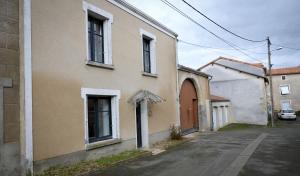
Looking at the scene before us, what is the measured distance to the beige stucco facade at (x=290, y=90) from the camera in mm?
47000

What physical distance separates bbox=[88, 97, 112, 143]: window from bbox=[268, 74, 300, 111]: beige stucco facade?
43.4m

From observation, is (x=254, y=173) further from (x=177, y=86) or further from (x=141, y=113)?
(x=177, y=86)

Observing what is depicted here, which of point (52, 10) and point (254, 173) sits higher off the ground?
point (52, 10)

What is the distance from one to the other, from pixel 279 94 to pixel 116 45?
143ft

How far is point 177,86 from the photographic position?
55.2ft

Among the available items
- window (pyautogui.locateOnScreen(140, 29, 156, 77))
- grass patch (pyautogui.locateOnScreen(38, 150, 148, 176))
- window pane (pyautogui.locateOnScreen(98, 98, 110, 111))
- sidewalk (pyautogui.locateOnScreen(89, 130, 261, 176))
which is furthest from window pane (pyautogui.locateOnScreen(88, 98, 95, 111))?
window (pyautogui.locateOnScreen(140, 29, 156, 77))

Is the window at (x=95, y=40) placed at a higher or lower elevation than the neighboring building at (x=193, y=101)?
higher

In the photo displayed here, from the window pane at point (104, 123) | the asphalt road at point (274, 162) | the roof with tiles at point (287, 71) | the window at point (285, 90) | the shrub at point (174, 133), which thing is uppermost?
the roof with tiles at point (287, 71)

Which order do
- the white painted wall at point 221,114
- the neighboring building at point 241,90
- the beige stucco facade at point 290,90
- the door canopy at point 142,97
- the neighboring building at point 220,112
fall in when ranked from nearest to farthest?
1. the door canopy at point 142,97
2. the neighboring building at point 220,112
3. the white painted wall at point 221,114
4. the neighboring building at point 241,90
5. the beige stucco facade at point 290,90

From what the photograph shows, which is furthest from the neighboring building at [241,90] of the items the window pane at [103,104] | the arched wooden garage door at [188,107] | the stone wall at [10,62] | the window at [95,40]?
the stone wall at [10,62]

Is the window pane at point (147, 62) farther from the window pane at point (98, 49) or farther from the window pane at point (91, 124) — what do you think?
the window pane at point (91, 124)

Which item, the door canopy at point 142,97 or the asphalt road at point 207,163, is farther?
the door canopy at point 142,97

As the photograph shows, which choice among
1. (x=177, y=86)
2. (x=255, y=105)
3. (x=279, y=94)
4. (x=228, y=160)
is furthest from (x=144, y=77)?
(x=279, y=94)

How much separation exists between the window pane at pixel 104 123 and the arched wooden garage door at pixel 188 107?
7684mm
